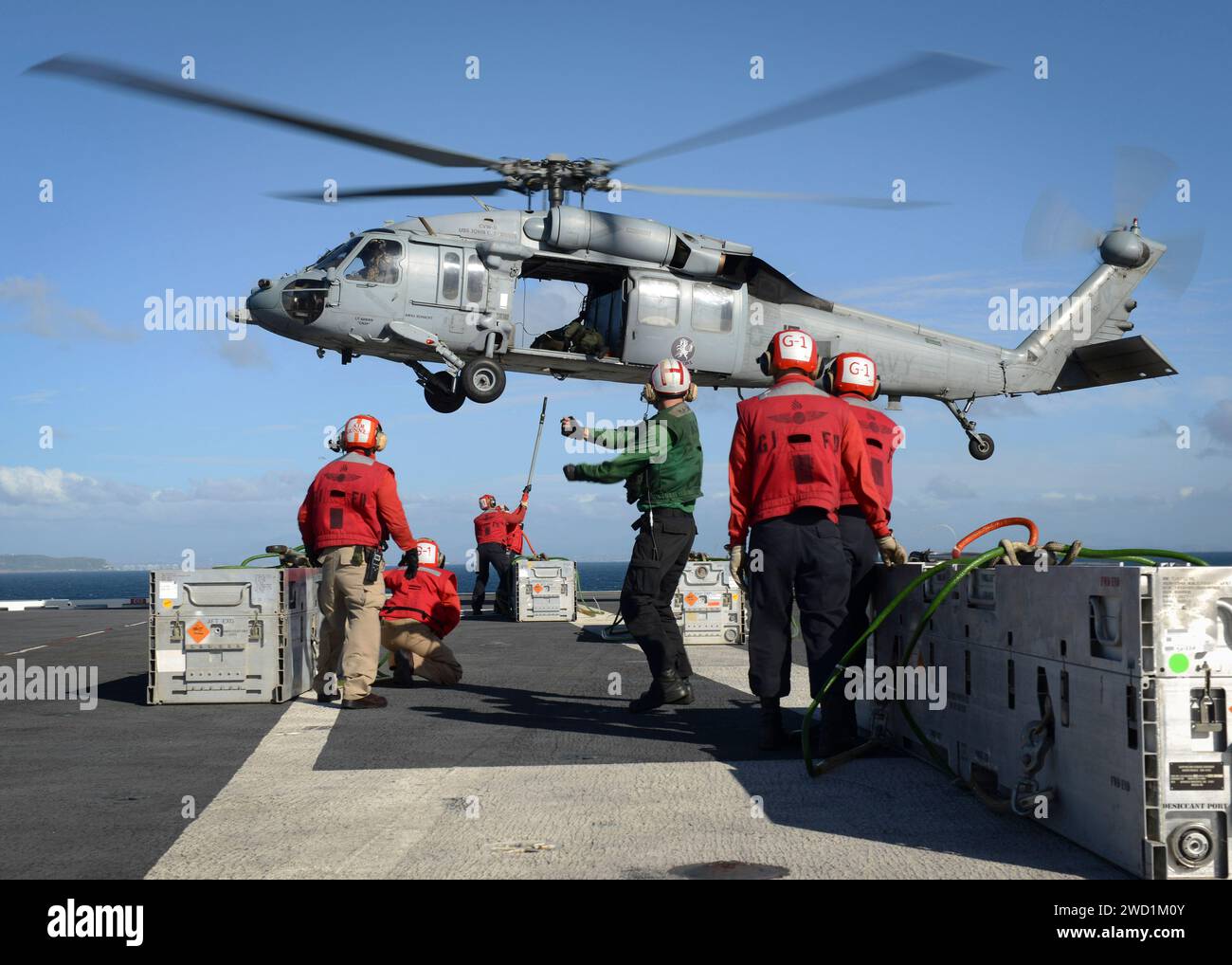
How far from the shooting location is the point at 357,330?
1778 cm

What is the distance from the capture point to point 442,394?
18.8 metres

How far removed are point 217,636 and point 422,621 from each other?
177 centimetres

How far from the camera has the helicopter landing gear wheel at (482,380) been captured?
18.0 meters

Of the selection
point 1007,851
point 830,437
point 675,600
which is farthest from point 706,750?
point 675,600

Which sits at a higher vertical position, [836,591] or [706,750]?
[836,591]

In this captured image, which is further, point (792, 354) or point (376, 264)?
point (376, 264)

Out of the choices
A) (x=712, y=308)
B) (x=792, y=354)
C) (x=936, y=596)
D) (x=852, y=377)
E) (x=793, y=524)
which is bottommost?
(x=936, y=596)

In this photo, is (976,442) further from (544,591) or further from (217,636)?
(217,636)

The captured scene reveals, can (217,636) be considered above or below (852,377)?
below

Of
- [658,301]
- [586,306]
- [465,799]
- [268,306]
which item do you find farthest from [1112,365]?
[465,799]

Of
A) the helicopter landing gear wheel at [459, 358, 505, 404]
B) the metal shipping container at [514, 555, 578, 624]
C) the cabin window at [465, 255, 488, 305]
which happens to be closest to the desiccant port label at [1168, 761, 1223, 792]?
the helicopter landing gear wheel at [459, 358, 505, 404]
